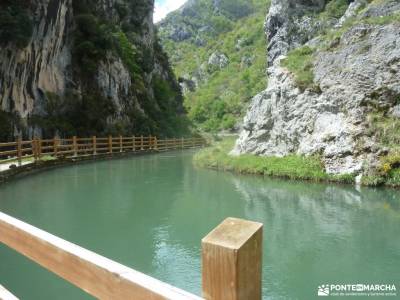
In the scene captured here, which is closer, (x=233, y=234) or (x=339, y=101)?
(x=233, y=234)

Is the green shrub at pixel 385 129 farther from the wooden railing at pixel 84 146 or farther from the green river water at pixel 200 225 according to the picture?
the wooden railing at pixel 84 146

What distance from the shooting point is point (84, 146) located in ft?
91.3

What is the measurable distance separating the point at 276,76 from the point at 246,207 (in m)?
10.6

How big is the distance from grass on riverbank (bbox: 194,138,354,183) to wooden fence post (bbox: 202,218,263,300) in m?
12.7

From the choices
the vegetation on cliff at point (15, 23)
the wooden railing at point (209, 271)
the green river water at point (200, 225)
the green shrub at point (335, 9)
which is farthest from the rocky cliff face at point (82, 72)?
the wooden railing at point (209, 271)

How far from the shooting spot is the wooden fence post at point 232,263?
57.6 inches

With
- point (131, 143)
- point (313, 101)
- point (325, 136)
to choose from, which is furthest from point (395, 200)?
point (131, 143)

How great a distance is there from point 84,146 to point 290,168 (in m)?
16.5

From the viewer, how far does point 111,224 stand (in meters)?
8.62

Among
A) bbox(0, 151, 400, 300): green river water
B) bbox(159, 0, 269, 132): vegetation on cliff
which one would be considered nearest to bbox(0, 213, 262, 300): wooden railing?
bbox(0, 151, 400, 300): green river water

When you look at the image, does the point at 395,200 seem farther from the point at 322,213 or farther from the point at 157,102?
the point at 157,102

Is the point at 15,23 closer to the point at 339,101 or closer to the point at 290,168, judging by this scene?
the point at 290,168

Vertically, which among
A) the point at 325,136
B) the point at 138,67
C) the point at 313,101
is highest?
the point at 138,67

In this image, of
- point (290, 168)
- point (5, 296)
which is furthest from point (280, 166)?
point (5, 296)
